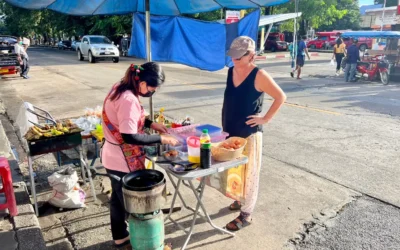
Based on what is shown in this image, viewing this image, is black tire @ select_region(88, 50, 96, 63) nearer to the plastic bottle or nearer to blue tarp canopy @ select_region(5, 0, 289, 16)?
blue tarp canopy @ select_region(5, 0, 289, 16)

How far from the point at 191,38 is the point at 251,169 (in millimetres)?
2213

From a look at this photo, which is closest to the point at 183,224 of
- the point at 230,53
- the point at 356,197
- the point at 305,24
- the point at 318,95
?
the point at 230,53

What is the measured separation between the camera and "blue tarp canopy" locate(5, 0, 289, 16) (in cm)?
420

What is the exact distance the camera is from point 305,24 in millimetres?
43875

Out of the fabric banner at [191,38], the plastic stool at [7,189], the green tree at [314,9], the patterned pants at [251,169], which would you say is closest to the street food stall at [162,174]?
the patterned pants at [251,169]

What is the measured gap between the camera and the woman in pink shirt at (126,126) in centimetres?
271

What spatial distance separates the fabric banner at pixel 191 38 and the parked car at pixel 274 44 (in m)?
31.6

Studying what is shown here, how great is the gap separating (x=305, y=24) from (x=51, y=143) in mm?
44991

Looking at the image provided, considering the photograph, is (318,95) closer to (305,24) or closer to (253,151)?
(253,151)

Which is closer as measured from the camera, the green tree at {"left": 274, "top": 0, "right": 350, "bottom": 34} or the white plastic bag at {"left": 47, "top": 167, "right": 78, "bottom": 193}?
the white plastic bag at {"left": 47, "top": 167, "right": 78, "bottom": 193}

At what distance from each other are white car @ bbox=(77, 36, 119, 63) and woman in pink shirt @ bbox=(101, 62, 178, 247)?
22.0 meters

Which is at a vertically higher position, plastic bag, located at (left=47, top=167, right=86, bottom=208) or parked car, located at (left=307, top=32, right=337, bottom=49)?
parked car, located at (left=307, top=32, right=337, bottom=49)

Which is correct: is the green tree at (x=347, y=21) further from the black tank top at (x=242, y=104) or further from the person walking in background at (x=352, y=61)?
the black tank top at (x=242, y=104)

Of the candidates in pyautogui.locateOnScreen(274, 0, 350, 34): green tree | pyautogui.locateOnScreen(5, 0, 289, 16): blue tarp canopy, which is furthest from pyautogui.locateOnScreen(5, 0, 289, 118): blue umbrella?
pyautogui.locateOnScreen(274, 0, 350, 34): green tree
